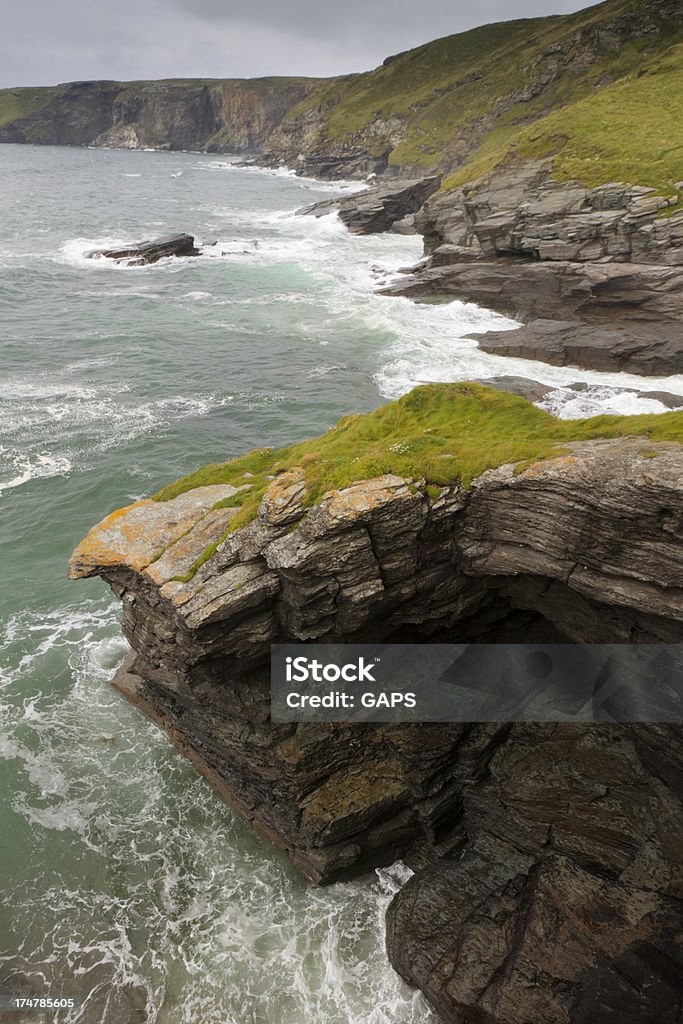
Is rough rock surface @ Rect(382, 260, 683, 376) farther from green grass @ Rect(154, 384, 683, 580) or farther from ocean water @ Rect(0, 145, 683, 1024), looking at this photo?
green grass @ Rect(154, 384, 683, 580)

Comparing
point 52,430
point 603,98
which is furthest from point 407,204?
point 52,430

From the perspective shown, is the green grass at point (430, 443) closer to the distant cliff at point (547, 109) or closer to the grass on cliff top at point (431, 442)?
the grass on cliff top at point (431, 442)

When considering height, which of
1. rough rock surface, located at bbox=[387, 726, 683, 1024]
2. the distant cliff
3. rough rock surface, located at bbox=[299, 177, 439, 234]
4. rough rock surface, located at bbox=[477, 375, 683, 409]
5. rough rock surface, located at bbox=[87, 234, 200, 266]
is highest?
the distant cliff

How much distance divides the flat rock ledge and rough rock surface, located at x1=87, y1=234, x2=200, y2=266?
73.1 meters

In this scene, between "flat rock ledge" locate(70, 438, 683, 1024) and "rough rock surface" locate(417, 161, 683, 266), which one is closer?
"flat rock ledge" locate(70, 438, 683, 1024)

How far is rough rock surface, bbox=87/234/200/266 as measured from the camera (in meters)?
80.9

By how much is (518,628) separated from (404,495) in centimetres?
677

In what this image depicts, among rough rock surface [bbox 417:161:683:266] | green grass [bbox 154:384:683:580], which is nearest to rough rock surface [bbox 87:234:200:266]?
rough rock surface [bbox 417:161:683:266]

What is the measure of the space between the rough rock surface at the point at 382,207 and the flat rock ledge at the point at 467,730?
9389cm

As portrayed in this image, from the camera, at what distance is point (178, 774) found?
20312 mm

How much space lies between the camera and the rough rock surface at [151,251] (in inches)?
3184

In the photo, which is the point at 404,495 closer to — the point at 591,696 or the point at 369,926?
the point at 591,696

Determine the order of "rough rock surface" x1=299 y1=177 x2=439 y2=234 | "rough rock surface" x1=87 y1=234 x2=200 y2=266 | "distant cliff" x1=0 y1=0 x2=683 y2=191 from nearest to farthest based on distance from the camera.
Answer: "distant cliff" x1=0 y1=0 x2=683 y2=191, "rough rock surface" x1=87 y1=234 x2=200 y2=266, "rough rock surface" x1=299 y1=177 x2=439 y2=234

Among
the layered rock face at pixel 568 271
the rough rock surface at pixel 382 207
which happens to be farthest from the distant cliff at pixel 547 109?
the rough rock surface at pixel 382 207
